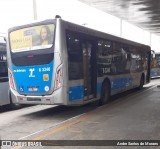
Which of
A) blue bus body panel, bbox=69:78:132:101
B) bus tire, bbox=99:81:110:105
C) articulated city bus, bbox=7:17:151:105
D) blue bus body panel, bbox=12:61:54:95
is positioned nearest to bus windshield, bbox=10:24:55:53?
articulated city bus, bbox=7:17:151:105

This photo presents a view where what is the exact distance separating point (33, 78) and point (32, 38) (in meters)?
1.27

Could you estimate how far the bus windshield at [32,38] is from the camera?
8.79 meters

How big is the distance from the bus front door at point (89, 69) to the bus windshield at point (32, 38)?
1.53 meters

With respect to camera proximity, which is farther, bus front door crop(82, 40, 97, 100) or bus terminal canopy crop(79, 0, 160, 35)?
bus terminal canopy crop(79, 0, 160, 35)

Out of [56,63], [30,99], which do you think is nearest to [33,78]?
[30,99]

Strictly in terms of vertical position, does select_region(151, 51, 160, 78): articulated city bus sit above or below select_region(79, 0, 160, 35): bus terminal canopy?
below

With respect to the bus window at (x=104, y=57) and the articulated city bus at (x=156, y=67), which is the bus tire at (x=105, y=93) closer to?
the bus window at (x=104, y=57)

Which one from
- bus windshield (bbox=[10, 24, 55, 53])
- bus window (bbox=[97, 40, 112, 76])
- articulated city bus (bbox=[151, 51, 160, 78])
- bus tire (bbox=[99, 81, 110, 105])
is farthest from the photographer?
articulated city bus (bbox=[151, 51, 160, 78])

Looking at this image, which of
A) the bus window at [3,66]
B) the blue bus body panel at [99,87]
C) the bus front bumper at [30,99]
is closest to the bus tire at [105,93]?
the blue bus body panel at [99,87]

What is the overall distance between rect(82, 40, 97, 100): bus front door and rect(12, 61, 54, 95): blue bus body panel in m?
1.57

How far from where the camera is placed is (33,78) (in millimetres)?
9102

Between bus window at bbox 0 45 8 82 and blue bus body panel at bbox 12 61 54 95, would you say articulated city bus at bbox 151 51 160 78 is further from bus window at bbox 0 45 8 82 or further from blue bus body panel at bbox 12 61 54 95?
blue bus body panel at bbox 12 61 54 95

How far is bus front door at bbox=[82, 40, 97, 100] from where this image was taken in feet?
32.7

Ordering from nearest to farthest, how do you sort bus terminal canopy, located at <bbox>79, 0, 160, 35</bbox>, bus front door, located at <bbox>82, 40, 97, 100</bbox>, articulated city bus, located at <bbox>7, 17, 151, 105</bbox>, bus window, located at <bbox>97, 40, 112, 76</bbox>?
articulated city bus, located at <bbox>7, 17, 151, 105</bbox> → bus front door, located at <bbox>82, 40, 97, 100</bbox> → bus window, located at <bbox>97, 40, 112, 76</bbox> → bus terminal canopy, located at <bbox>79, 0, 160, 35</bbox>
